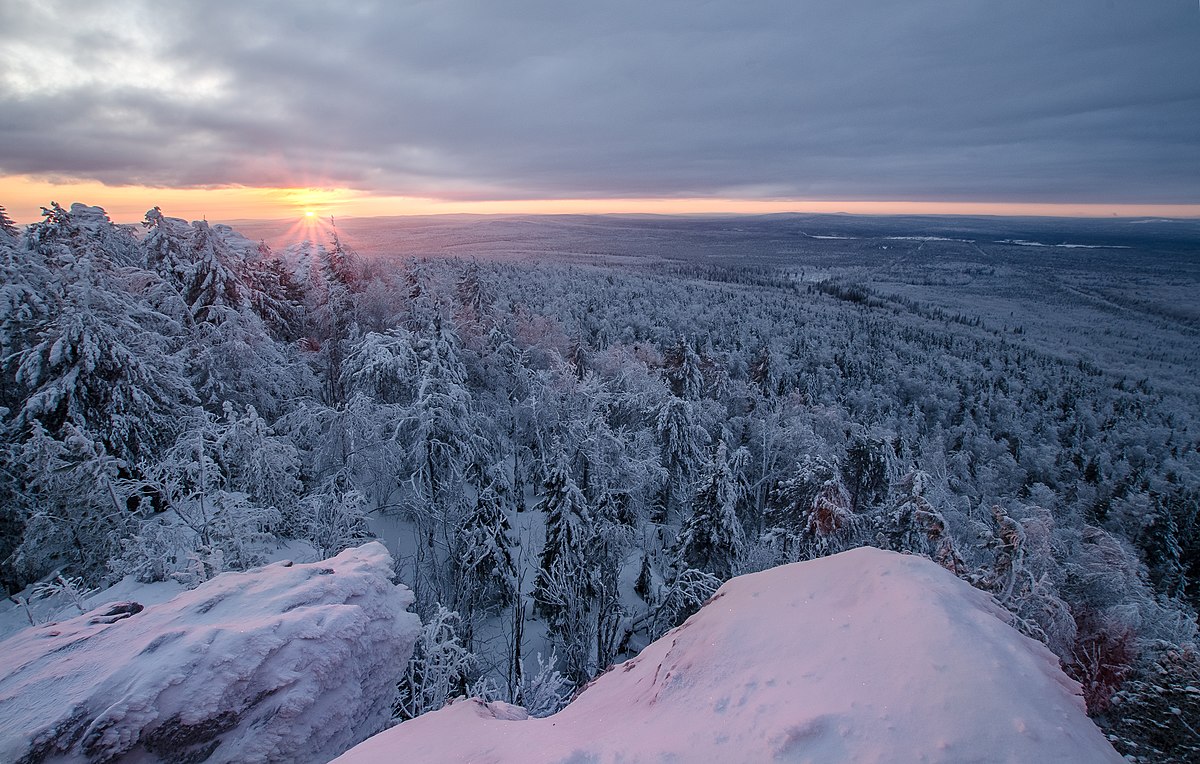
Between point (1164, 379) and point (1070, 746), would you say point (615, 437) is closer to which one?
point (1070, 746)

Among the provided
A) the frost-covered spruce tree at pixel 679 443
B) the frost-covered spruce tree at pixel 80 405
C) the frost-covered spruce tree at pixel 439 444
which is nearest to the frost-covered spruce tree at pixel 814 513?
the frost-covered spruce tree at pixel 679 443

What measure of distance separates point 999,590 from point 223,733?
14111 mm

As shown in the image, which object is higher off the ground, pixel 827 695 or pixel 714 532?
pixel 827 695

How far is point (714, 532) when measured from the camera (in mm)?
16703

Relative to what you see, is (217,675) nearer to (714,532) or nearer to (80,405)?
(80,405)

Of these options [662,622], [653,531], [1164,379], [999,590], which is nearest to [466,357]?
[653,531]

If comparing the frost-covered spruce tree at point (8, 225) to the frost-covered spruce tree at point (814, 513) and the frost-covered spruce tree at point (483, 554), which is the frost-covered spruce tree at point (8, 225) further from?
A: the frost-covered spruce tree at point (814, 513)

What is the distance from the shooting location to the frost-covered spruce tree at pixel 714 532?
16719 mm

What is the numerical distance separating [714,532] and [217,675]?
13862mm

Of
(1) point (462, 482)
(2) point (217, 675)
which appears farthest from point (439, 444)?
(2) point (217, 675)

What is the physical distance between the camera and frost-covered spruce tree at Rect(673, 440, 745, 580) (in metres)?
16.7

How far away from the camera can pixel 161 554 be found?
10070mm

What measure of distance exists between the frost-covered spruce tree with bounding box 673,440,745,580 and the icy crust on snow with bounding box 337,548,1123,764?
1057cm

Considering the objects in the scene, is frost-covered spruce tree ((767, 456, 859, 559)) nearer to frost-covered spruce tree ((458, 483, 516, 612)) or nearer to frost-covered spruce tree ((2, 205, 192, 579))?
frost-covered spruce tree ((458, 483, 516, 612))
